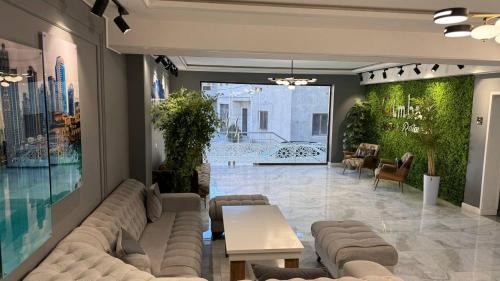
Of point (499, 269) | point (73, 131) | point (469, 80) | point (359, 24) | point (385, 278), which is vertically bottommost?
point (499, 269)

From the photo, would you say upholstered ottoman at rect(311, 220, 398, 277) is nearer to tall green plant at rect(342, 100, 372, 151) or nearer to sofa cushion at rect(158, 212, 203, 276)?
sofa cushion at rect(158, 212, 203, 276)

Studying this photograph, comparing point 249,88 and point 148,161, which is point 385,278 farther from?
point 249,88

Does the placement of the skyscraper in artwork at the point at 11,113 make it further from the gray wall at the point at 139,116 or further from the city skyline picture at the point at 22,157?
the gray wall at the point at 139,116

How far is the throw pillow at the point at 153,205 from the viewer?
4082 mm

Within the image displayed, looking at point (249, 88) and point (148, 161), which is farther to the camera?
point (249, 88)

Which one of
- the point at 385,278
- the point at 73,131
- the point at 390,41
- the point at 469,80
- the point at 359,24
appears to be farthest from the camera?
the point at 469,80

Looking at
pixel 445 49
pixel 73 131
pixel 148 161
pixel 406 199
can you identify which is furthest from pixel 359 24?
pixel 406 199

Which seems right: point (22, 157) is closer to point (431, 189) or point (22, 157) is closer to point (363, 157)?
point (431, 189)

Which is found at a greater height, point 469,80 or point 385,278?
point 469,80

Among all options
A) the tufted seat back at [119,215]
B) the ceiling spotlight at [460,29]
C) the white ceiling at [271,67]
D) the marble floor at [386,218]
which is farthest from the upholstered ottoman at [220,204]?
the white ceiling at [271,67]

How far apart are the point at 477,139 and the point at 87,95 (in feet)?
20.0

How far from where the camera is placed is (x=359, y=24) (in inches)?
154

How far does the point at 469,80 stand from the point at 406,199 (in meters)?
2.46

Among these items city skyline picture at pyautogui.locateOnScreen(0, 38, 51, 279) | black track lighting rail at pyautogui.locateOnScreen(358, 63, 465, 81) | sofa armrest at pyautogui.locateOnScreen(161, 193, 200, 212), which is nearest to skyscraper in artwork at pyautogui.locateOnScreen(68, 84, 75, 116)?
city skyline picture at pyautogui.locateOnScreen(0, 38, 51, 279)
